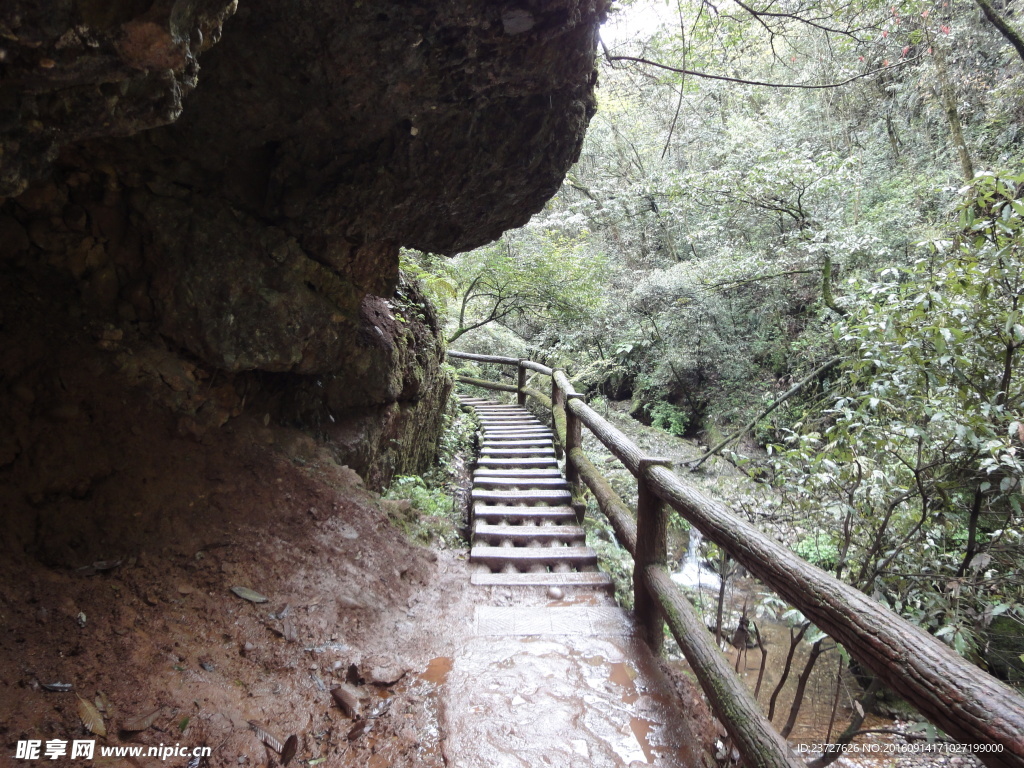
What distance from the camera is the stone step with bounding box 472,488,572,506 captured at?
5.22m

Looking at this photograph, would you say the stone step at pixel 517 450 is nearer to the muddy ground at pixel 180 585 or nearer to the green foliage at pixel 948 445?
the muddy ground at pixel 180 585

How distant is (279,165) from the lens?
3.28 m

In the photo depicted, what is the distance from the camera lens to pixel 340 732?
2104mm

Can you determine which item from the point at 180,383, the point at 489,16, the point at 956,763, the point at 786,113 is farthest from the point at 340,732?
the point at 786,113

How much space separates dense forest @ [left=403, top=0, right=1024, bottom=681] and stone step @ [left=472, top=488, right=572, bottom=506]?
6.06ft

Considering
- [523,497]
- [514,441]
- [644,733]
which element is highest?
[514,441]

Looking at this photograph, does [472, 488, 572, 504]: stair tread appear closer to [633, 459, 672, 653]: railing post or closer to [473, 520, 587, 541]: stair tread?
[473, 520, 587, 541]: stair tread

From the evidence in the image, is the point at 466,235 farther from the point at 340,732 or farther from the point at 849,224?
the point at 849,224

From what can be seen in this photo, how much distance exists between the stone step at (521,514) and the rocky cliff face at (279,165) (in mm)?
1833

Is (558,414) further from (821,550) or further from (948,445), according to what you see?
(948,445)

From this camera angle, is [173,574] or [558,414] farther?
[558,414]

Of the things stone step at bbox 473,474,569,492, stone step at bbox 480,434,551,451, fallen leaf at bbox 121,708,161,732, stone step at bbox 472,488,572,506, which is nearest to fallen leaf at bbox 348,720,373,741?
fallen leaf at bbox 121,708,161,732

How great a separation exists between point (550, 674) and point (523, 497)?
2.66 meters

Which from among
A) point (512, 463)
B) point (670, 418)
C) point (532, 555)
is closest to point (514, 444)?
point (512, 463)
